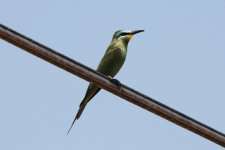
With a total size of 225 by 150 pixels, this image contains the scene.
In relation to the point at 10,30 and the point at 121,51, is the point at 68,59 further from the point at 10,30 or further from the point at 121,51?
the point at 121,51

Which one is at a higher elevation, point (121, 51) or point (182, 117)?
point (121, 51)

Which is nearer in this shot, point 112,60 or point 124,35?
point 112,60

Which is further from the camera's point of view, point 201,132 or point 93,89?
point 93,89

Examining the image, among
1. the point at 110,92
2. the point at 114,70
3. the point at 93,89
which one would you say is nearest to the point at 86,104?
the point at 93,89

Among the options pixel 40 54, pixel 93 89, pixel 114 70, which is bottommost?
pixel 40 54

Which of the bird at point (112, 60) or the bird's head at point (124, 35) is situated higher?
the bird's head at point (124, 35)

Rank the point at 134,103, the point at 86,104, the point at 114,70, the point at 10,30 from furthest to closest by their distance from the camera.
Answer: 1. the point at 114,70
2. the point at 86,104
3. the point at 134,103
4. the point at 10,30

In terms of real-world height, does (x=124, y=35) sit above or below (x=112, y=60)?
above

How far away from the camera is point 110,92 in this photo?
9.25ft

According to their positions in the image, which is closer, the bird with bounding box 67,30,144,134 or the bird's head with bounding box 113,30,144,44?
the bird with bounding box 67,30,144,134

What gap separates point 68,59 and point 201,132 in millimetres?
787

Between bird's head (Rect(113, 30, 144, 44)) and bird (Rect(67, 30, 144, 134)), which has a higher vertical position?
bird's head (Rect(113, 30, 144, 44))

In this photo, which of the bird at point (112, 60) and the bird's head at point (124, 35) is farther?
the bird's head at point (124, 35)

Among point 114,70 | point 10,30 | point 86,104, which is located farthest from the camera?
point 114,70
